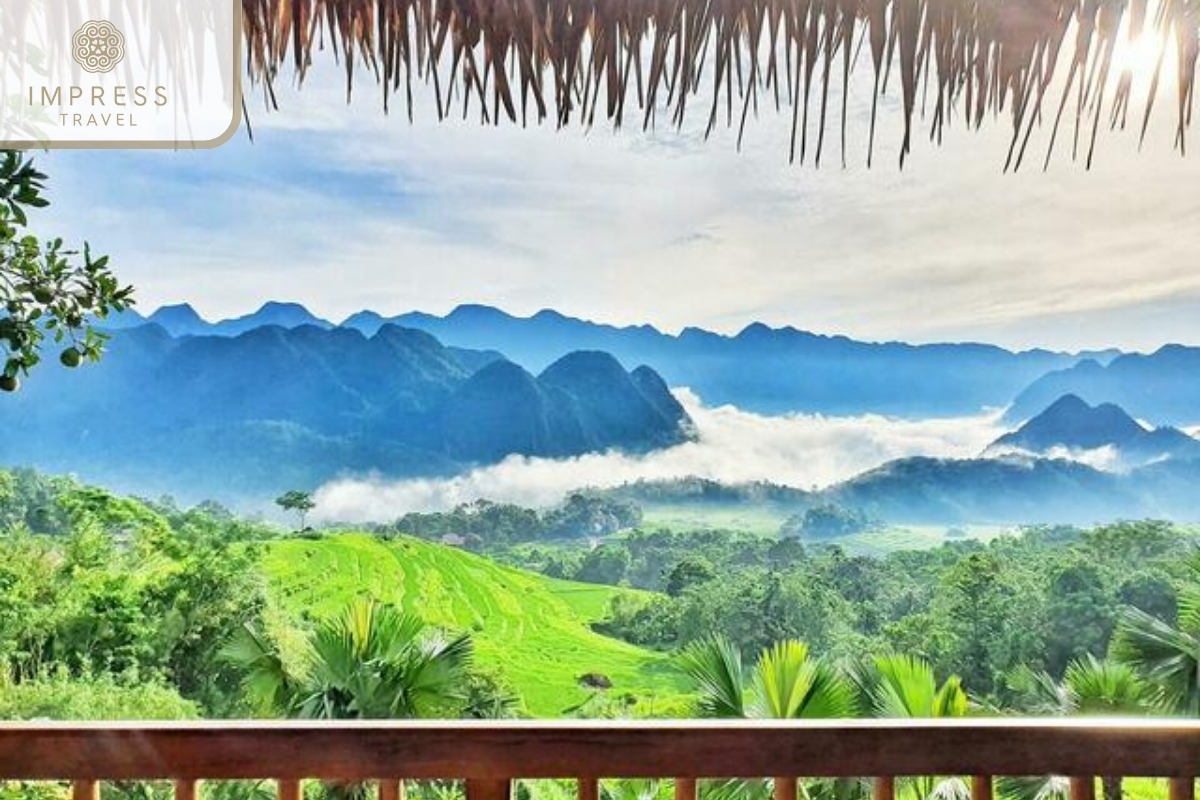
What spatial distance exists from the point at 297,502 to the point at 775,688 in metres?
2.31

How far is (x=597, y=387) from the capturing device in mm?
4531

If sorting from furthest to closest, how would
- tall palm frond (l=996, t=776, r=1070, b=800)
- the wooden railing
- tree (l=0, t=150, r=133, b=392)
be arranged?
tall palm frond (l=996, t=776, r=1070, b=800) < tree (l=0, t=150, r=133, b=392) < the wooden railing

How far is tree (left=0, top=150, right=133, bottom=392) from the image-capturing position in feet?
4.59

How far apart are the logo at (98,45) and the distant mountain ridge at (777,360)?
2.53 metres

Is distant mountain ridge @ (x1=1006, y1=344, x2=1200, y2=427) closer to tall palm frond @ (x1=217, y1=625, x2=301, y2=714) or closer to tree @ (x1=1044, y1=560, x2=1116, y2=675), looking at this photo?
tree @ (x1=1044, y1=560, x2=1116, y2=675)

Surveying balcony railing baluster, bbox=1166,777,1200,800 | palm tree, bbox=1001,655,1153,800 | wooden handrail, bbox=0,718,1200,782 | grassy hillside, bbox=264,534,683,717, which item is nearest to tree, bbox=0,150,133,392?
wooden handrail, bbox=0,718,1200,782

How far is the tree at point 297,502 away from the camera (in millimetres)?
4148

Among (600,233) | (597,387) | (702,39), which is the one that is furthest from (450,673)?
(702,39)

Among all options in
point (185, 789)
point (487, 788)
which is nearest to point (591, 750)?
point (487, 788)

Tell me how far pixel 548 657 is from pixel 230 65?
12.9 ft

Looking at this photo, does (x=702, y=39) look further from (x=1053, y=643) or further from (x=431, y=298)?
(x=1053, y=643)

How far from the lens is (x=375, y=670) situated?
3.67 m

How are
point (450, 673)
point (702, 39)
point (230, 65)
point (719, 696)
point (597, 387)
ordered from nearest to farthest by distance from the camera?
point (702, 39)
point (230, 65)
point (719, 696)
point (450, 673)
point (597, 387)

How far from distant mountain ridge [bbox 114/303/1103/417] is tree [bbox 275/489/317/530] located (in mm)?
879
